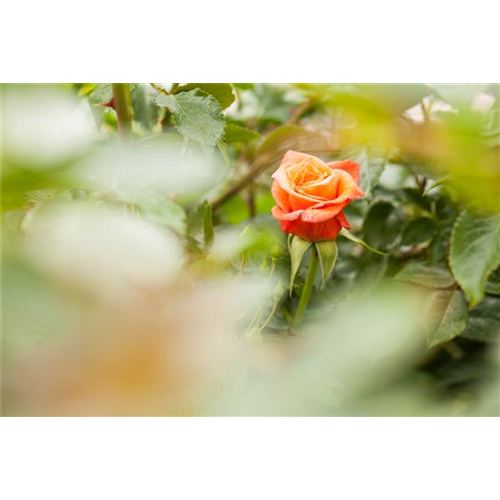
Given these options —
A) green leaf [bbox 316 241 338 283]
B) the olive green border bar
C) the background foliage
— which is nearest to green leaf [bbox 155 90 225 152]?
the background foliage

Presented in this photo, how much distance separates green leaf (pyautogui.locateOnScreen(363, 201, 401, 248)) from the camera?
2.09 ft

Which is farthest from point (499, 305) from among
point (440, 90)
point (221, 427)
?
point (221, 427)

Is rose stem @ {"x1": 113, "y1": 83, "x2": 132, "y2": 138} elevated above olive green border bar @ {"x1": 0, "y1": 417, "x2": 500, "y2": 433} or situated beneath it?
elevated above

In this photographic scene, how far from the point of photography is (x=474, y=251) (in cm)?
50

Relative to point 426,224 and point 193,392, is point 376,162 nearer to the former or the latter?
point 426,224

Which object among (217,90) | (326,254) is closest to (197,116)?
(217,90)

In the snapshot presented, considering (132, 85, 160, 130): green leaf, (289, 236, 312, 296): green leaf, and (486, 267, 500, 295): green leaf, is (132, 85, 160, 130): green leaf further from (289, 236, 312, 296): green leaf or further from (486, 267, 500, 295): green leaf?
(486, 267, 500, 295): green leaf

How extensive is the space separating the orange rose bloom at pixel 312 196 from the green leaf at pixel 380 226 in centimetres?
17

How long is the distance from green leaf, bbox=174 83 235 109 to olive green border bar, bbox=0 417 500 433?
26 centimetres

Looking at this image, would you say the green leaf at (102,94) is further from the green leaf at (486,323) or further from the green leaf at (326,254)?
the green leaf at (486,323)

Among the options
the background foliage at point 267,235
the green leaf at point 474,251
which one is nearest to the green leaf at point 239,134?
the background foliage at point 267,235

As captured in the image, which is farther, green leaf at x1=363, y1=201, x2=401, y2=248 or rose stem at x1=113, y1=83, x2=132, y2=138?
green leaf at x1=363, y1=201, x2=401, y2=248

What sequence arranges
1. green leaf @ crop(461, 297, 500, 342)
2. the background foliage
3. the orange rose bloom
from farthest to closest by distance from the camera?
green leaf @ crop(461, 297, 500, 342) < the orange rose bloom < the background foliage

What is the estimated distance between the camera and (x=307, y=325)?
1.69 feet
